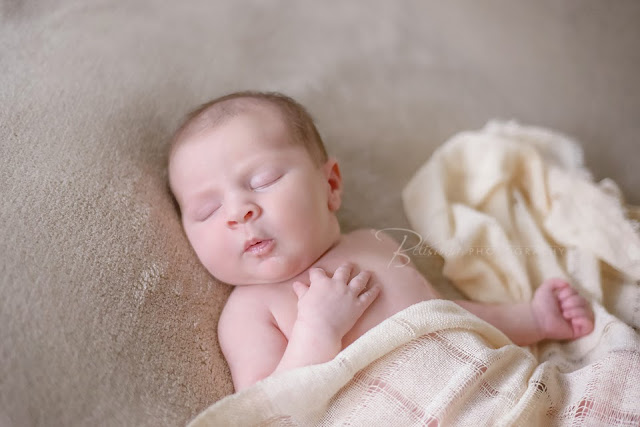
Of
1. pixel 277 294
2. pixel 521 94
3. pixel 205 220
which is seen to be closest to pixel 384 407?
pixel 277 294

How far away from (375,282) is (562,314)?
0.35 meters

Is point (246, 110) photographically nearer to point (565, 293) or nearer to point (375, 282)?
point (375, 282)

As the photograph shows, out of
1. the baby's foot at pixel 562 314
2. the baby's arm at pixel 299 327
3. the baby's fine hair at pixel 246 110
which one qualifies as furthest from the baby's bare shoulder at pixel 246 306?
the baby's foot at pixel 562 314

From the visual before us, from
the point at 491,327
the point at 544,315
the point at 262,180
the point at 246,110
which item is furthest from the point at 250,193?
the point at 544,315

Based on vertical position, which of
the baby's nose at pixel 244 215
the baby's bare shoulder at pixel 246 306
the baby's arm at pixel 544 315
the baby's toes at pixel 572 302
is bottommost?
the baby's arm at pixel 544 315

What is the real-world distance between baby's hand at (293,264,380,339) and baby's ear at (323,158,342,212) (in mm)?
151

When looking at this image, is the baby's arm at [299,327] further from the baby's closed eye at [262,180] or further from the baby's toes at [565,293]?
the baby's toes at [565,293]

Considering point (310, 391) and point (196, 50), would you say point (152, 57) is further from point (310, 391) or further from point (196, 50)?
point (310, 391)

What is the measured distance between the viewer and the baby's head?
915 millimetres

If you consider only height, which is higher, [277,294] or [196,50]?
[196,50]

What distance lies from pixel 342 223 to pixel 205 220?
0.33m

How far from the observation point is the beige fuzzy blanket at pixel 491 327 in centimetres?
76

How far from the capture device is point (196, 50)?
126 cm

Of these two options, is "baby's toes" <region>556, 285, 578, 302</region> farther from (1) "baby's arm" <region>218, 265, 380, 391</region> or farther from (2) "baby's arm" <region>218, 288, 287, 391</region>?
(2) "baby's arm" <region>218, 288, 287, 391</region>
